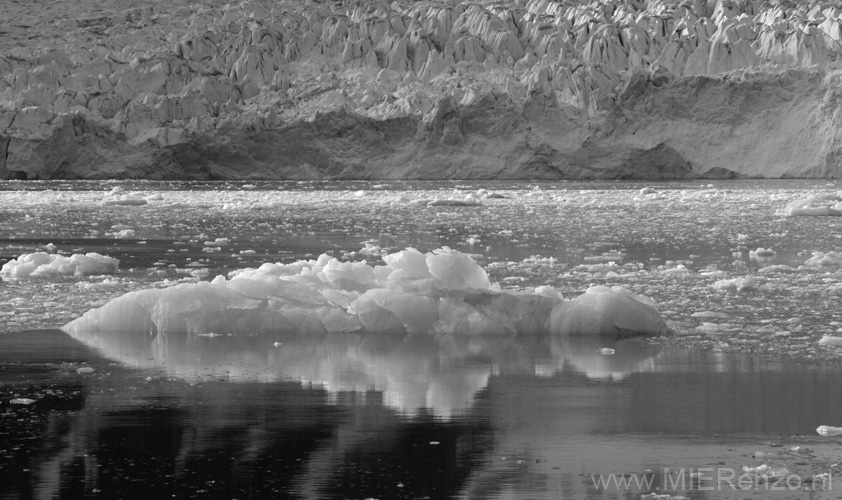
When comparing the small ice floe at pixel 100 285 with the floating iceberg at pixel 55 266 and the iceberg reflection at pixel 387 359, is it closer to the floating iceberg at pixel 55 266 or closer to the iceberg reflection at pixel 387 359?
the floating iceberg at pixel 55 266

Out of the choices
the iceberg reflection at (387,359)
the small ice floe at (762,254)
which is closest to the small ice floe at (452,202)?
the small ice floe at (762,254)

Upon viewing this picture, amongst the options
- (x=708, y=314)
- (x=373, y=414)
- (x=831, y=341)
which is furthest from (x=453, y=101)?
(x=373, y=414)

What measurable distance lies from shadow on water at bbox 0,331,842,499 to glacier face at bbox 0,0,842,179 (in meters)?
A: 25.6

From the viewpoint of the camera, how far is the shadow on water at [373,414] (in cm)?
374

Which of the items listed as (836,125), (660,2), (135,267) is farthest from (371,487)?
(660,2)

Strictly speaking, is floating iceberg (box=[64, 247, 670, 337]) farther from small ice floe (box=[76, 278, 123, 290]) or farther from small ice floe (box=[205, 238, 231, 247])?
small ice floe (box=[205, 238, 231, 247])

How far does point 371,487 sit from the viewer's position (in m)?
3.63

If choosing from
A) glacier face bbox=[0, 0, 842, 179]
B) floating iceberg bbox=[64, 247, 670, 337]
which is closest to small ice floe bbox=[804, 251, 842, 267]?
floating iceberg bbox=[64, 247, 670, 337]

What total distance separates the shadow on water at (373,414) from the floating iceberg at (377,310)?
0.78ft

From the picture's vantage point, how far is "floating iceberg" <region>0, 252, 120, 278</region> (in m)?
9.62

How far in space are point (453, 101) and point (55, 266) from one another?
22.4 metres

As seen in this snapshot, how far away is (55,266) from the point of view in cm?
→ 977

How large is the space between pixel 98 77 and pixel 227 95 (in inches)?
165

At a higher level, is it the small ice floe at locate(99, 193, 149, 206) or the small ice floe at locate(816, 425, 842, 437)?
the small ice floe at locate(99, 193, 149, 206)
